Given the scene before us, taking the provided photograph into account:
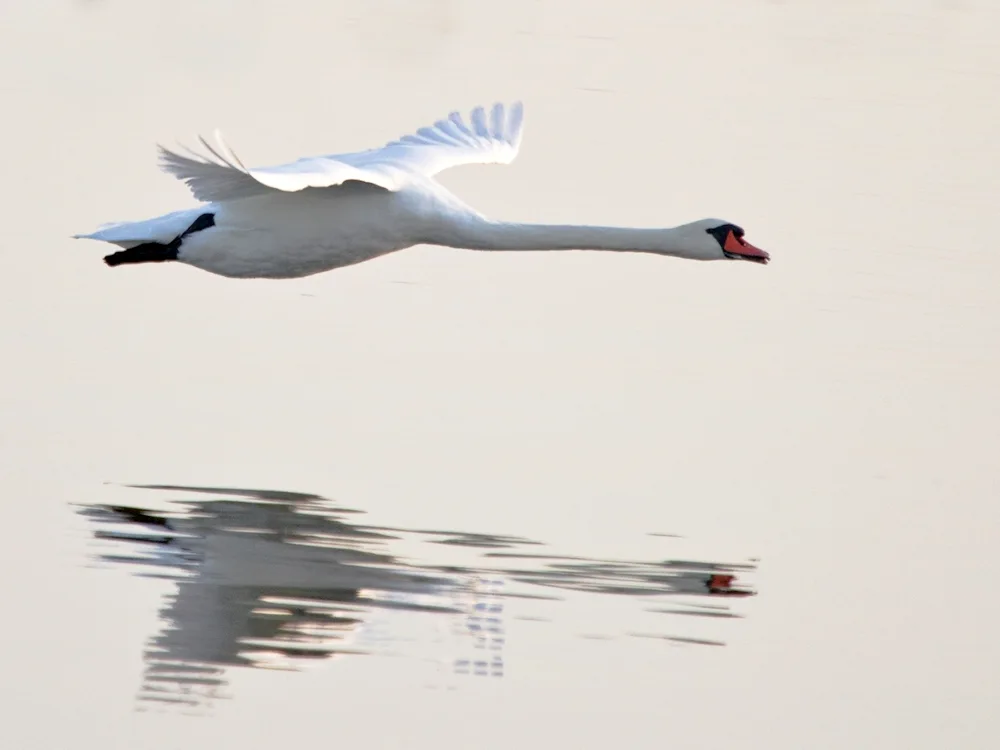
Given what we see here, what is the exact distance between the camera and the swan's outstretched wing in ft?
27.9

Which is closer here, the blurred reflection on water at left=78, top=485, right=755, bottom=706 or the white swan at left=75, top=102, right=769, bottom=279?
the blurred reflection on water at left=78, top=485, right=755, bottom=706

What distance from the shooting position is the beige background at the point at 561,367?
7359 millimetres

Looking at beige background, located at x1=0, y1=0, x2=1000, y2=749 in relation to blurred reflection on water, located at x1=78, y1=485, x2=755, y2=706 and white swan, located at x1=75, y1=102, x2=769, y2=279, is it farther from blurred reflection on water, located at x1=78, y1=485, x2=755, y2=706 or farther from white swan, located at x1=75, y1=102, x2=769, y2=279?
white swan, located at x1=75, y1=102, x2=769, y2=279

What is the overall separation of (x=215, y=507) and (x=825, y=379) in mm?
3730

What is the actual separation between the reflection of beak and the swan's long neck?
195 mm

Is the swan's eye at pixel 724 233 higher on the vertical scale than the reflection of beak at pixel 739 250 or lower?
higher

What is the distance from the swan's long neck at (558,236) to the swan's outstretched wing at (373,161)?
14.3 inches

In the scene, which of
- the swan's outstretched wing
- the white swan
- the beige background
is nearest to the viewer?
the beige background

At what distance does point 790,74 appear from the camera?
17453mm

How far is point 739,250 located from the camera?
9703mm

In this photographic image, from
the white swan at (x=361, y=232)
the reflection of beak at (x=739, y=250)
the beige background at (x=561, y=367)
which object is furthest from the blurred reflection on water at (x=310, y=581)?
the reflection of beak at (x=739, y=250)

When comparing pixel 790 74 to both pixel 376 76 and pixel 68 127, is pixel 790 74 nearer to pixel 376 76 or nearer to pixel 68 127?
pixel 376 76

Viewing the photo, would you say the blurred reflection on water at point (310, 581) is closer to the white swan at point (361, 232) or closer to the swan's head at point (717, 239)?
the white swan at point (361, 232)

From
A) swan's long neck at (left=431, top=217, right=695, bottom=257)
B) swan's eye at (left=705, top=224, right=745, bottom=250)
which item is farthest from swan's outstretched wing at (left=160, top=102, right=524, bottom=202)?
swan's eye at (left=705, top=224, right=745, bottom=250)
